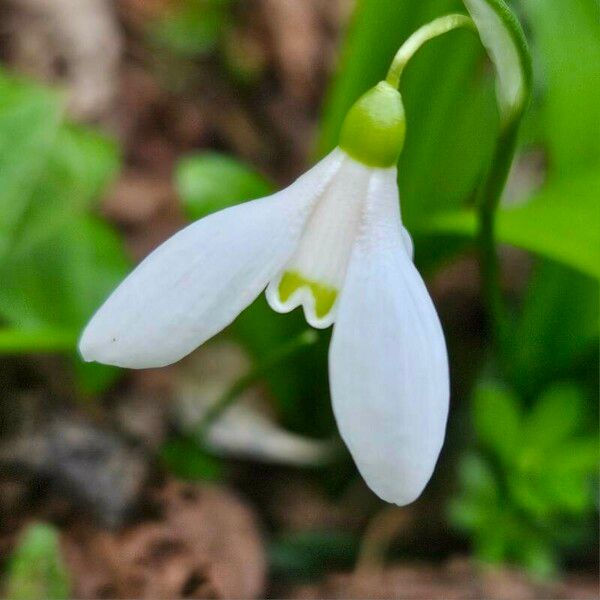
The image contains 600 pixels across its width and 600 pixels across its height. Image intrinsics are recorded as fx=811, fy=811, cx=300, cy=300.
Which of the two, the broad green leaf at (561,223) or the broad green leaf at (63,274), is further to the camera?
the broad green leaf at (63,274)

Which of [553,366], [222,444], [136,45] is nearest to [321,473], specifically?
[222,444]

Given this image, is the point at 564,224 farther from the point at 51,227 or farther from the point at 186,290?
the point at 51,227

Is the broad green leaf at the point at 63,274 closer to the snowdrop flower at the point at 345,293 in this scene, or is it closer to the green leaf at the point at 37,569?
the green leaf at the point at 37,569

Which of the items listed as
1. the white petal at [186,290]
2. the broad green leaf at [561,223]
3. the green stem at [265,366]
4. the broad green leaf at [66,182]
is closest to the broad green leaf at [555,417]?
the broad green leaf at [561,223]

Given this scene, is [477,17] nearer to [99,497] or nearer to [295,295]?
[295,295]

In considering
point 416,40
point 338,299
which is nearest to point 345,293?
point 338,299

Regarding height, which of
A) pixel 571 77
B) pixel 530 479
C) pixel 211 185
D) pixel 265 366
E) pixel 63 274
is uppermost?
pixel 571 77
